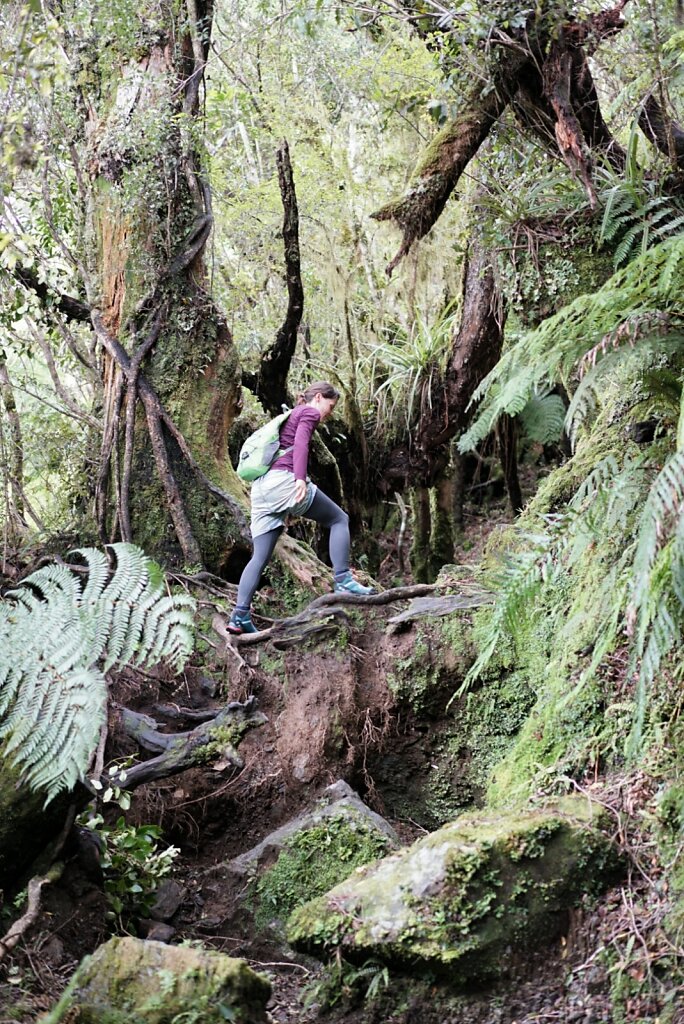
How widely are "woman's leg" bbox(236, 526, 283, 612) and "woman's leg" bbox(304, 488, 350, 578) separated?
0.32 meters

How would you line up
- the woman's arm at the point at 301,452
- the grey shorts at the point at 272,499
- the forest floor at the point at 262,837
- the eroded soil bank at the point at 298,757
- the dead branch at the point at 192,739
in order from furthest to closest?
the grey shorts at the point at 272,499, the woman's arm at the point at 301,452, the dead branch at the point at 192,739, the eroded soil bank at the point at 298,757, the forest floor at the point at 262,837

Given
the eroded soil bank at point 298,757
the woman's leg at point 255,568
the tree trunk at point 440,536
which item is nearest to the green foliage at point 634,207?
the eroded soil bank at point 298,757

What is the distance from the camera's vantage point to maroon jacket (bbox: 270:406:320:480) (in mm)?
5535

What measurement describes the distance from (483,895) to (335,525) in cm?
294

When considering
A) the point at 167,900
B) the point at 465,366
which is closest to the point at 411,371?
the point at 465,366

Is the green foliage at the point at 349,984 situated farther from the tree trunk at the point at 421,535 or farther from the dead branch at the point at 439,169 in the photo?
the tree trunk at the point at 421,535

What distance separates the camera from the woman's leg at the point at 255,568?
5.60 m

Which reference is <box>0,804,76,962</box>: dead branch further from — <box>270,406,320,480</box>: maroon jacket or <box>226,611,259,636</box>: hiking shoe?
<box>270,406,320,480</box>: maroon jacket

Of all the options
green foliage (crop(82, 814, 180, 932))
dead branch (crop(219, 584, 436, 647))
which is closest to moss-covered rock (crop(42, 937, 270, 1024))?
green foliage (crop(82, 814, 180, 932))

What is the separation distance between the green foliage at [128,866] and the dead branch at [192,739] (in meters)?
0.49

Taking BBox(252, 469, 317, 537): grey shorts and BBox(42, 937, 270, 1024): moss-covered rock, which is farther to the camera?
BBox(252, 469, 317, 537): grey shorts

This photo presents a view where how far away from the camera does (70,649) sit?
311cm

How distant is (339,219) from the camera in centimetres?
972

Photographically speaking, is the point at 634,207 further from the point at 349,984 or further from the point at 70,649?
the point at 349,984
